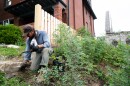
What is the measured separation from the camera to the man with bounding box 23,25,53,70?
24.9ft

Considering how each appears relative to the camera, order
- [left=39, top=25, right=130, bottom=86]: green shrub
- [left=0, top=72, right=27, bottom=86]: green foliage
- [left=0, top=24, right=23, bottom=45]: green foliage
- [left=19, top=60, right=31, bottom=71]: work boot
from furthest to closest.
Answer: [left=0, top=24, right=23, bottom=45]: green foliage < [left=19, top=60, right=31, bottom=71]: work boot < [left=0, top=72, right=27, bottom=86]: green foliage < [left=39, top=25, right=130, bottom=86]: green shrub

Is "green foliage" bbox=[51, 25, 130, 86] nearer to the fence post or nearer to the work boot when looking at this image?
the work boot

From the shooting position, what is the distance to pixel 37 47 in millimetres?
7668

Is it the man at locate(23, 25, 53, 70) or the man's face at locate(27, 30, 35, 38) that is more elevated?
the man's face at locate(27, 30, 35, 38)

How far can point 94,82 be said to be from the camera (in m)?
7.71

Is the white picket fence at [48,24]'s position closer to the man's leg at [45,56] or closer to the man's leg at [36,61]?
the man's leg at [36,61]

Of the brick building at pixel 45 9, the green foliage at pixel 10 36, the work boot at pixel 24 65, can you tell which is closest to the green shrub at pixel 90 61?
the work boot at pixel 24 65

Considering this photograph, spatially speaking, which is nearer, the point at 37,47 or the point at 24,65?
the point at 37,47

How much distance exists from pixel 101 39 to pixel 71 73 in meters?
2.69

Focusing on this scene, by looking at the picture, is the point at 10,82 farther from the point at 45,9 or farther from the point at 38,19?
the point at 45,9

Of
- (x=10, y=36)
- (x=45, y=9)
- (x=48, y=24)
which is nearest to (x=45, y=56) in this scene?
(x=48, y=24)

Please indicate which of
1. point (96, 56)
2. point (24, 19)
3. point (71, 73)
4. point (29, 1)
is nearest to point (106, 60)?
point (96, 56)

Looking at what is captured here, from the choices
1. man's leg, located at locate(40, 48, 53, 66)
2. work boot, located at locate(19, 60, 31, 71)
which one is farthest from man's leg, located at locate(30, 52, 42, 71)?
work boot, located at locate(19, 60, 31, 71)

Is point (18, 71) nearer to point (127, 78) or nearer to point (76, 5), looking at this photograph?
point (127, 78)
